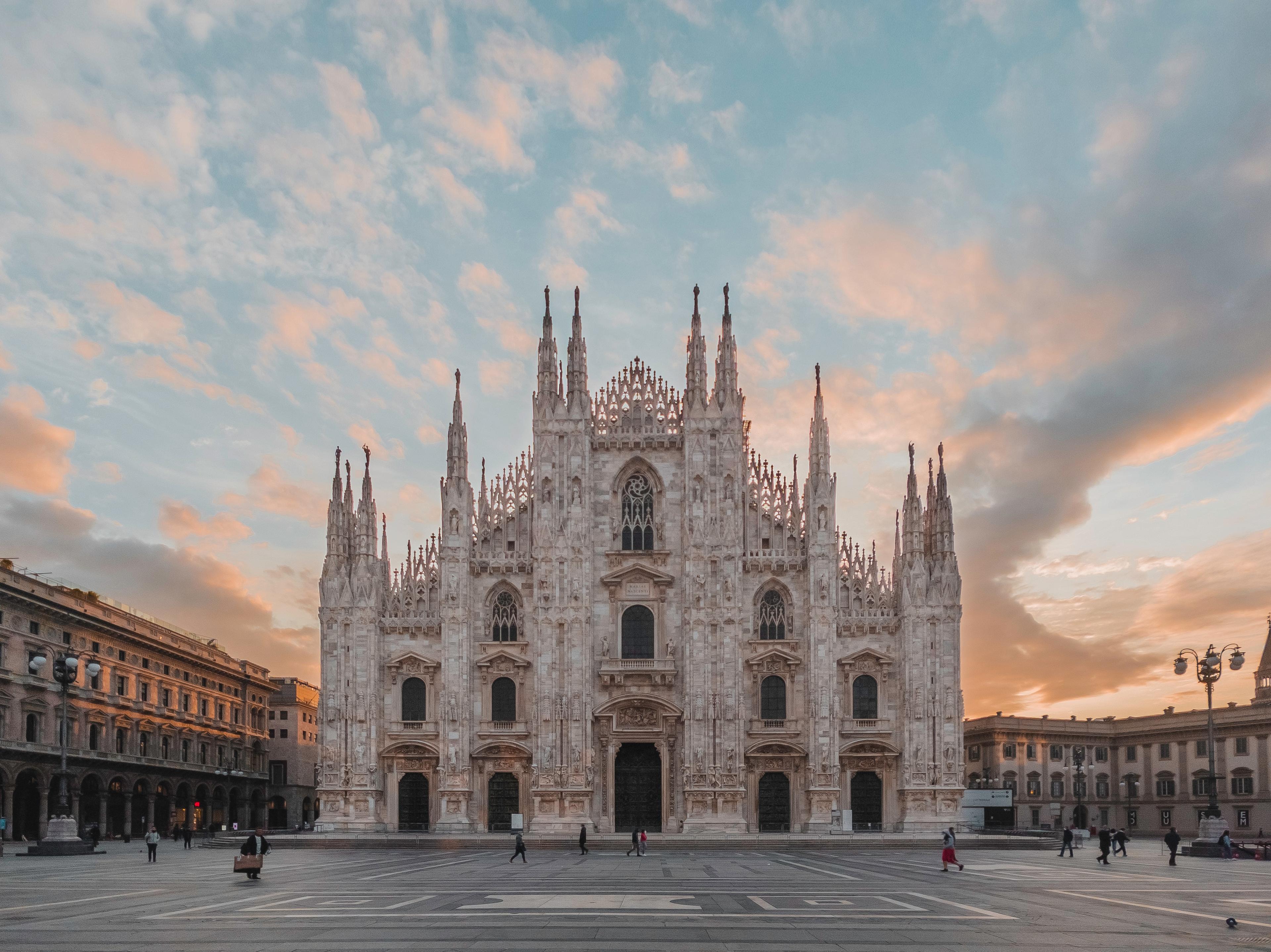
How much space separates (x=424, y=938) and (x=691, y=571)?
40.2 metres

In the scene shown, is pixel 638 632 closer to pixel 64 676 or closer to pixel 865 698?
pixel 865 698

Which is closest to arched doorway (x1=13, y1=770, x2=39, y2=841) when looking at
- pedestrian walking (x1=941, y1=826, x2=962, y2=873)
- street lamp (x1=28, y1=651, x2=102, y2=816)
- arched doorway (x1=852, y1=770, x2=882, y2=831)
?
street lamp (x1=28, y1=651, x2=102, y2=816)

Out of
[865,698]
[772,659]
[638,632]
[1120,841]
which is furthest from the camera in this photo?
[638,632]

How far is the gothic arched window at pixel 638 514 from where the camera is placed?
194ft

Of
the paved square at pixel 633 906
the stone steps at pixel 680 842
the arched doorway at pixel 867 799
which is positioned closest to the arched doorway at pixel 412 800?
the stone steps at pixel 680 842

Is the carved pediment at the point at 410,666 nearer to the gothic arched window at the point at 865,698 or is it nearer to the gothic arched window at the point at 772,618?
the gothic arched window at the point at 772,618

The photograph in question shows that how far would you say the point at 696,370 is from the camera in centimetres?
5972

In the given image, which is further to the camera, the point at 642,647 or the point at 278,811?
the point at 278,811

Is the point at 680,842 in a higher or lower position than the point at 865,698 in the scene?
lower

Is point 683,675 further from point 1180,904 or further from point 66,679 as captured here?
point 1180,904

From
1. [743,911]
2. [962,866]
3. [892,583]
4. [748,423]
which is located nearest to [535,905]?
[743,911]

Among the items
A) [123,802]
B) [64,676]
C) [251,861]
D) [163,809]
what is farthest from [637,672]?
[163,809]

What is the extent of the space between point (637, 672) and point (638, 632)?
2302 mm

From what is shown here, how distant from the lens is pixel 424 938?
57.9 feet
